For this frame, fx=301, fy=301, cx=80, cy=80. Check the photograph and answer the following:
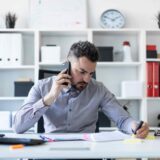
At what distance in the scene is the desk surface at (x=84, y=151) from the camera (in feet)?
3.56

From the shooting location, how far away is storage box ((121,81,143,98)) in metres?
3.18

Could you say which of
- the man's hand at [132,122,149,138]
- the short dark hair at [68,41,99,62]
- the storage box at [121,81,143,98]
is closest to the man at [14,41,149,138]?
the short dark hair at [68,41,99,62]

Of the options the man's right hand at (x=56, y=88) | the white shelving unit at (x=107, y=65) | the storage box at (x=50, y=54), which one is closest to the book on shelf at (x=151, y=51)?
the white shelving unit at (x=107, y=65)

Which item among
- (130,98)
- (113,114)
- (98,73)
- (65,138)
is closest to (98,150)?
(65,138)

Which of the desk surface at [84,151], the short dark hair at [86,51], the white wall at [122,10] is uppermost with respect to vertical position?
the white wall at [122,10]

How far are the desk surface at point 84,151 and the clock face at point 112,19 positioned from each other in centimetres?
229

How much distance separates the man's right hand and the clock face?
180cm

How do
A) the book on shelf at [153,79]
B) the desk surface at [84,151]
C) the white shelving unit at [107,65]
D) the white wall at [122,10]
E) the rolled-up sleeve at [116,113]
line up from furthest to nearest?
1. the white wall at [122,10]
2. the white shelving unit at [107,65]
3. the book on shelf at [153,79]
4. the rolled-up sleeve at [116,113]
5. the desk surface at [84,151]

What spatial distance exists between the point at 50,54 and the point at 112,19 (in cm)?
82

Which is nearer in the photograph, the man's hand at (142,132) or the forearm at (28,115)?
the man's hand at (142,132)

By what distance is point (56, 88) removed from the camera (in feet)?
5.36

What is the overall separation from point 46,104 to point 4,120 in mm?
1658

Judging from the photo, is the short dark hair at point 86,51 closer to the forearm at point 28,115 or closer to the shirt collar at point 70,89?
the shirt collar at point 70,89

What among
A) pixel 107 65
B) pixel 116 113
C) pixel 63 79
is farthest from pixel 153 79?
pixel 63 79
